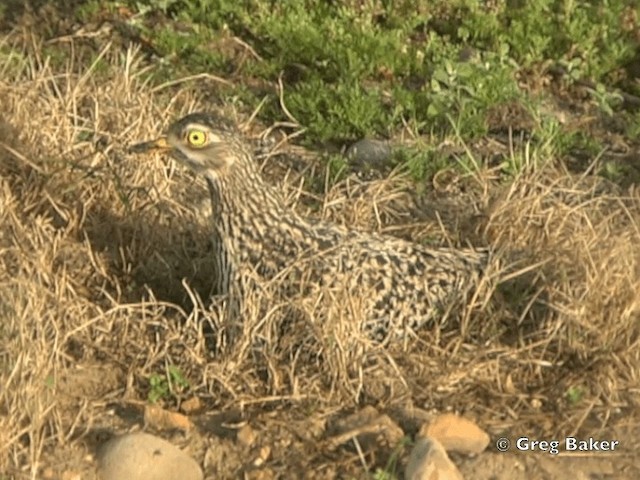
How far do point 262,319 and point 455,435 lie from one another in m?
0.90

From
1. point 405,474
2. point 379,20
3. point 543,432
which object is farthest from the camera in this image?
point 379,20

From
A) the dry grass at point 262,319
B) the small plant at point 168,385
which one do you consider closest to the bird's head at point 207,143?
the dry grass at point 262,319

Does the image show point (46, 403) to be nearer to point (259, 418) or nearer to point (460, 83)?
point (259, 418)

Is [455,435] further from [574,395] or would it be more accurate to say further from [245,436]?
[245,436]

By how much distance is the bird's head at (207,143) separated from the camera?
668 cm

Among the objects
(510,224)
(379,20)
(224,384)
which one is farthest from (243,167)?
(379,20)

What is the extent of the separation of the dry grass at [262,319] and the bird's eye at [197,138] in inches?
26.1

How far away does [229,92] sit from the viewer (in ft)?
31.0

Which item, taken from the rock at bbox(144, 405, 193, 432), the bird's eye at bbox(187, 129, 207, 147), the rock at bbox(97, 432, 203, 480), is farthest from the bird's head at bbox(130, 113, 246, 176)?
the rock at bbox(97, 432, 203, 480)

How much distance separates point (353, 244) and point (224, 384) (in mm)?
806

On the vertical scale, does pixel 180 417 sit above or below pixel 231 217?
below

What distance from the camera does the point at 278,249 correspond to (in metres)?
6.73

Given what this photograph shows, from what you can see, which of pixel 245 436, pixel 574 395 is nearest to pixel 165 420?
pixel 245 436

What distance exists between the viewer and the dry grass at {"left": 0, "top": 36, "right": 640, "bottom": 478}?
21.2 feet
